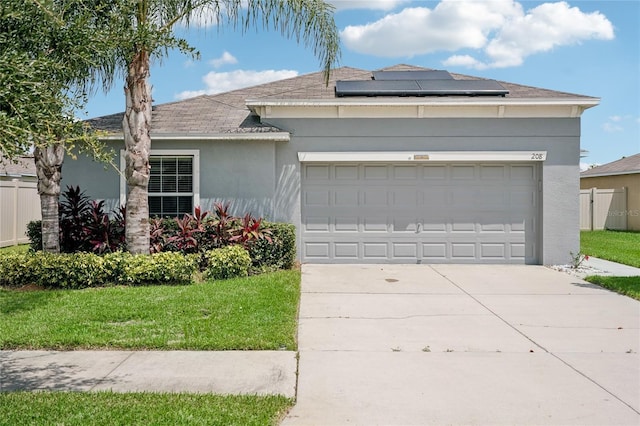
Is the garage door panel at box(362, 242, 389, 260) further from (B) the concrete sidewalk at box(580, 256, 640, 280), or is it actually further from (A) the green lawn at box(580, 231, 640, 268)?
(A) the green lawn at box(580, 231, 640, 268)

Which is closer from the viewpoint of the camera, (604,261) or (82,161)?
(82,161)

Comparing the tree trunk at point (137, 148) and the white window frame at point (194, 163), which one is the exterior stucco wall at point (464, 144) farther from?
the tree trunk at point (137, 148)

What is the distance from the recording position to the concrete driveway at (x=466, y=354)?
13.7ft

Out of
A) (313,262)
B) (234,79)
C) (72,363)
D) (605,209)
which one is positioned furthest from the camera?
(605,209)

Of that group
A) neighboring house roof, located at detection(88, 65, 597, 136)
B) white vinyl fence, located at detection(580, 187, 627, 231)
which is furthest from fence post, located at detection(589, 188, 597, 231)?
neighboring house roof, located at detection(88, 65, 597, 136)

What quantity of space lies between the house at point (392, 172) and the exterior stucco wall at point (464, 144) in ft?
0.08

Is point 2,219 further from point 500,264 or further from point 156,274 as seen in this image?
point 500,264

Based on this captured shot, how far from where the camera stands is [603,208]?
72.9 ft

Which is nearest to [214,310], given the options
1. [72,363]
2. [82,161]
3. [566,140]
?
[72,363]

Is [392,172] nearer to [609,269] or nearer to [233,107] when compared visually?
[233,107]

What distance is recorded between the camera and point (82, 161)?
1181 cm

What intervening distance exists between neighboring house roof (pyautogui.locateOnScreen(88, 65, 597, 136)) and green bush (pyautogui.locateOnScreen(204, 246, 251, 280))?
304 cm

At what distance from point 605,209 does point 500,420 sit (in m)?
21.3

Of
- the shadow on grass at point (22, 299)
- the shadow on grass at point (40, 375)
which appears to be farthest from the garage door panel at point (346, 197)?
the shadow on grass at point (40, 375)
